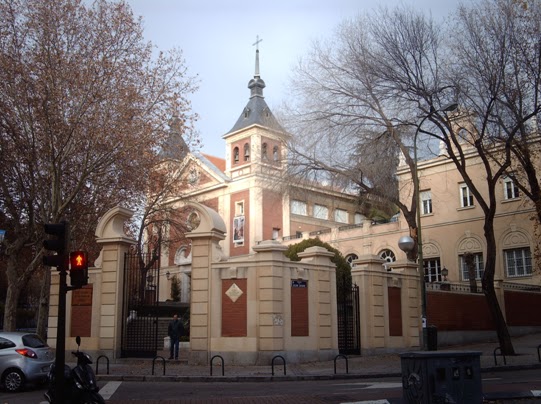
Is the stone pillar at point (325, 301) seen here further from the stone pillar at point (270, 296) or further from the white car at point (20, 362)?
the white car at point (20, 362)

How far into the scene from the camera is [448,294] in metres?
26.5

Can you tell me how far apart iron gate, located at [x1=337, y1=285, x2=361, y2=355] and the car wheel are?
38.5 feet

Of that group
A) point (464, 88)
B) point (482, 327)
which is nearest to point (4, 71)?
point (464, 88)

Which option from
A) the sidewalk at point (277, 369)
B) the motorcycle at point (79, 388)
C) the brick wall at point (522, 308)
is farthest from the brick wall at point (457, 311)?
the motorcycle at point (79, 388)

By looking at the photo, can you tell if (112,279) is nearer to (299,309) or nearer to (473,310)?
(299,309)

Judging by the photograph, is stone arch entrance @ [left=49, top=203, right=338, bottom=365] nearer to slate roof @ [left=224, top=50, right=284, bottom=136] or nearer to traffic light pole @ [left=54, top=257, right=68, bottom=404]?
traffic light pole @ [left=54, top=257, right=68, bottom=404]

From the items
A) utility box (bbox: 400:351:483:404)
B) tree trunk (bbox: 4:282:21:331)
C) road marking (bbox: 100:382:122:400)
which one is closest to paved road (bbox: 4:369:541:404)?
road marking (bbox: 100:382:122:400)

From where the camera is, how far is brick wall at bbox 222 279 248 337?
18891 mm

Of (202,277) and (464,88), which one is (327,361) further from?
(464,88)

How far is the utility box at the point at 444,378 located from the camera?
867 cm

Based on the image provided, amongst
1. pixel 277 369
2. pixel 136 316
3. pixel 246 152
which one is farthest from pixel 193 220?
pixel 246 152

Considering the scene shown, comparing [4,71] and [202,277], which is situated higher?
[4,71]

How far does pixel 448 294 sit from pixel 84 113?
17.2m

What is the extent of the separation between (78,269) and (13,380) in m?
4.60
